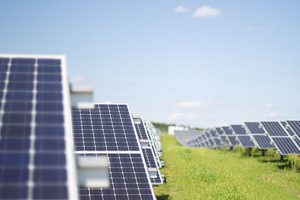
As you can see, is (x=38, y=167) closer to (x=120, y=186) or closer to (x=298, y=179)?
(x=120, y=186)

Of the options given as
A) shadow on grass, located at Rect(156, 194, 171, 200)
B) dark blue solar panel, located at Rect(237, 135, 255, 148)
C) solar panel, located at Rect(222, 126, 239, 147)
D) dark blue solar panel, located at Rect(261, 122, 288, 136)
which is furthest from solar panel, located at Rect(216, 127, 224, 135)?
shadow on grass, located at Rect(156, 194, 171, 200)

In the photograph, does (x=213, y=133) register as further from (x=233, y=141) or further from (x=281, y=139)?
(x=281, y=139)

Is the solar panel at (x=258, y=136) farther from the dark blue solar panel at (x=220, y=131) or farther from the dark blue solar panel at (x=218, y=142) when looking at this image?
the dark blue solar panel at (x=220, y=131)

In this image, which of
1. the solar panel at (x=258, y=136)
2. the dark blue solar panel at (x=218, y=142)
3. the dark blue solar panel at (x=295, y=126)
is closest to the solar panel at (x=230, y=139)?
the dark blue solar panel at (x=218, y=142)

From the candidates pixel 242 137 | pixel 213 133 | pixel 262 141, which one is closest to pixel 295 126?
pixel 262 141

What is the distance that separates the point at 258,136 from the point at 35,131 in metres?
32.7

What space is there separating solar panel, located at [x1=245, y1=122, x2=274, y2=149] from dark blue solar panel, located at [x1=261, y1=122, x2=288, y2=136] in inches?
81.9

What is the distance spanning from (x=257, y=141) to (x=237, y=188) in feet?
53.5

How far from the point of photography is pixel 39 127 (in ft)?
21.4

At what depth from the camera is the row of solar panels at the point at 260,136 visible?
2940 cm

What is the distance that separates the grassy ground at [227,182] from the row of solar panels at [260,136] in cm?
177

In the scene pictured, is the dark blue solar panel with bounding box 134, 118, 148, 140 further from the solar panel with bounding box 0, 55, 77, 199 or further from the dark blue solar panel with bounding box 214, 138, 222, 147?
the dark blue solar panel with bounding box 214, 138, 222, 147

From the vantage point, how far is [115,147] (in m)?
13.5

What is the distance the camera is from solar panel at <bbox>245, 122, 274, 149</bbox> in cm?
3547
